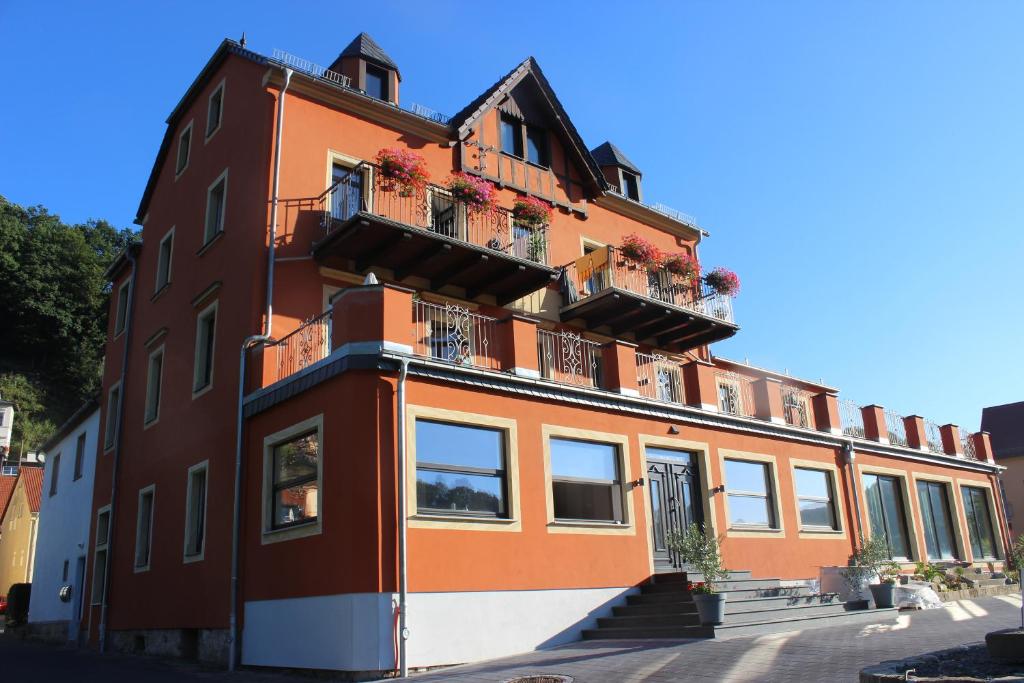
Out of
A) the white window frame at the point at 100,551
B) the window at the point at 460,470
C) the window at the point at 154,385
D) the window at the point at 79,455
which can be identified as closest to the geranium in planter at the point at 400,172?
the window at the point at 460,470

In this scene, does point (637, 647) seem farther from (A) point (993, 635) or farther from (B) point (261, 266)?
(B) point (261, 266)

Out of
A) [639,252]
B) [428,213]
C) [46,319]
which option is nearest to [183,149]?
[428,213]

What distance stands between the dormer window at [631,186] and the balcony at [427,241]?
5833 millimetres

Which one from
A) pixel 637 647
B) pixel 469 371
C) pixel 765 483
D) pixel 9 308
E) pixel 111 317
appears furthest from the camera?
pixel 9 308

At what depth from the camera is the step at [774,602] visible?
42.0ft

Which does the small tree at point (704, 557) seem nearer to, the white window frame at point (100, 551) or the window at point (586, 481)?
the window at point (586, 481)

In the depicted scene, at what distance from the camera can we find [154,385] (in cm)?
1897

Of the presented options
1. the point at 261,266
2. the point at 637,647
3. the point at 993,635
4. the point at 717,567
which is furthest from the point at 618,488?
the point at 993,635

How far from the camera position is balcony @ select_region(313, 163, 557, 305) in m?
14.7

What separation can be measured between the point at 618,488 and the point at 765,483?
14.8 feet

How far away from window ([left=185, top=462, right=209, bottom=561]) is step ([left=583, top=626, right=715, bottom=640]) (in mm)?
7287

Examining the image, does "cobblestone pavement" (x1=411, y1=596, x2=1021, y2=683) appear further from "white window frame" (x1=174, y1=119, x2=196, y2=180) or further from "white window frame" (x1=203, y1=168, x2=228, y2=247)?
"white window frame" (x1=174, y1=119, x2=196, y2=180)

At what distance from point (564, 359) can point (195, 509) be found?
752 cm

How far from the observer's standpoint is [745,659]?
30.8ft
